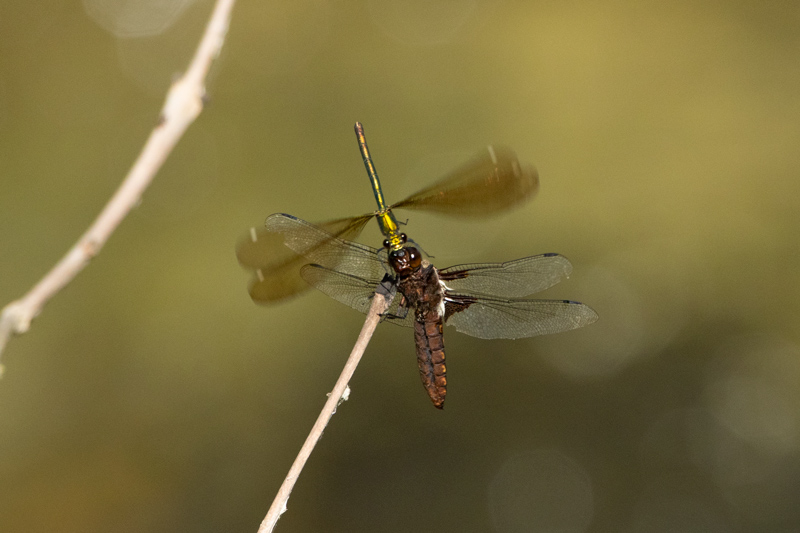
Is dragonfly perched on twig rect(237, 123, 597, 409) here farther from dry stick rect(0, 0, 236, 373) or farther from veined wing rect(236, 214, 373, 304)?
dry stick rect(0, 0, 236, 373)

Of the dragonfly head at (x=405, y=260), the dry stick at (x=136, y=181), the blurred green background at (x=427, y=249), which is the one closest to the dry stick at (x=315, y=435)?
the dragonfly head at (x=405, y=260)

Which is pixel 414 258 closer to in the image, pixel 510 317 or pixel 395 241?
pixel 395 241

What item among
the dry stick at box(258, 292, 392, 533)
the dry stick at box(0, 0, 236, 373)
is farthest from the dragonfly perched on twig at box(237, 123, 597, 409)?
the dry stick at box(0, 0, 236, 373)

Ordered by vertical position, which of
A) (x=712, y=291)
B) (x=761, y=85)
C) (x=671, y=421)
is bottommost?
(x=671, y=421)

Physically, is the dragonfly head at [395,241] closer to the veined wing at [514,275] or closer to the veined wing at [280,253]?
the veined wing at [280,253]

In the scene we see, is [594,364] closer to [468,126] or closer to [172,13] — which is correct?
[468,126]

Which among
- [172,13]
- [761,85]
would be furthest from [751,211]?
[172,13]

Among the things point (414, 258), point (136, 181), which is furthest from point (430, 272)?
point (136, 181)
